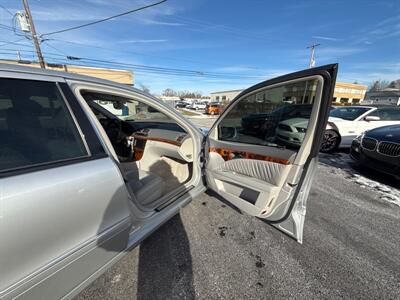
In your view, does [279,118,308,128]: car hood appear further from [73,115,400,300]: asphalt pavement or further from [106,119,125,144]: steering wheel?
[106,119,125,144]: steering wheel

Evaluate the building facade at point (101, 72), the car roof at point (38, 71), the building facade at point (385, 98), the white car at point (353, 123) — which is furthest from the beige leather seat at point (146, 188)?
the building facade at point (385, 98)

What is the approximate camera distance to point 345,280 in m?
1.61

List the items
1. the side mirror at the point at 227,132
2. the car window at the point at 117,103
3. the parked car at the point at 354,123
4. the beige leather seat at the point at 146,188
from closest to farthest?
the beige leather seat at the point at 146,188, the car window at the point at 117,103, the side mirror at the point at 227,132, the parked car at the point at 354,123

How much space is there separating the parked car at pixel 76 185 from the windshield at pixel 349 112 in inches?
232

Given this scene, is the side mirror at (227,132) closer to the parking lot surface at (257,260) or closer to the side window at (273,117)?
the side window at (273,117)

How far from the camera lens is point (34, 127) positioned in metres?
1.04

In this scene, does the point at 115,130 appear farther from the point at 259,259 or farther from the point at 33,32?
the point at 33,32

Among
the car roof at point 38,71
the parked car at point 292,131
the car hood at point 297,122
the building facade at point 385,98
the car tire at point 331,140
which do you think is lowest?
the car tire at point 331,140

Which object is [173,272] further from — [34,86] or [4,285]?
[34,86]

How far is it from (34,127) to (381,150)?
16.4 feet

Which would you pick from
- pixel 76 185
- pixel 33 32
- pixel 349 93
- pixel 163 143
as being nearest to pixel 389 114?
pixel 163 143

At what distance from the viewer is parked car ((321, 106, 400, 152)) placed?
18.3 feet

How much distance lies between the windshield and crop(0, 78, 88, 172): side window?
7450 mm

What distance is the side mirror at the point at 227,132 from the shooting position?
2.37 metres
